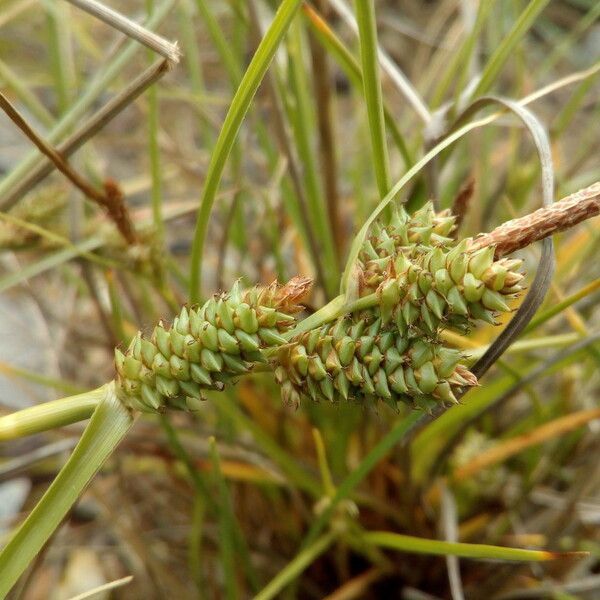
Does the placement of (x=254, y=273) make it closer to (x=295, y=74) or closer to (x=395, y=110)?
(x=295, y=74)

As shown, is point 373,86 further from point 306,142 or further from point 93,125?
point 306,142

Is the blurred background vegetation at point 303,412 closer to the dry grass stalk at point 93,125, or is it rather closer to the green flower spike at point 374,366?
the dry grass stalk at point 93,125

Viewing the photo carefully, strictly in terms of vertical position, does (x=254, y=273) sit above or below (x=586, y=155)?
above

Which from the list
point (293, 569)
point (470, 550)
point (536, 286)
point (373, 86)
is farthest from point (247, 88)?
point (293, 569)

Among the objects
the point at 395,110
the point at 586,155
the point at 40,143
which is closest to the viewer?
the point at 40,143

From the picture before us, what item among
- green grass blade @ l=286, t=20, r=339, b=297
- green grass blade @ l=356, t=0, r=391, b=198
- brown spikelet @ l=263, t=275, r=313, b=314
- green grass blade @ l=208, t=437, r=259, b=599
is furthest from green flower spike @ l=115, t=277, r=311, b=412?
green grass blade @ l=286, t=20, r=339, b=297

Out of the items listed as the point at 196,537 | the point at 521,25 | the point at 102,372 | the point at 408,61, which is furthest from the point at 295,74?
the point at 408,61
